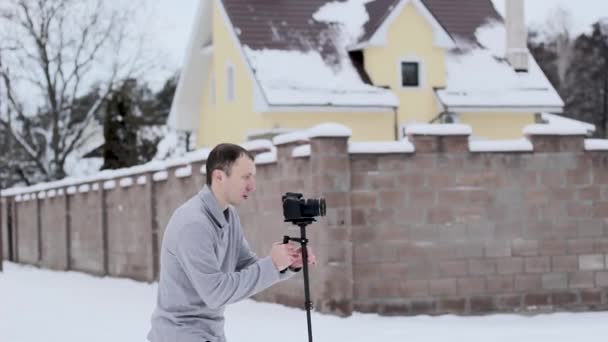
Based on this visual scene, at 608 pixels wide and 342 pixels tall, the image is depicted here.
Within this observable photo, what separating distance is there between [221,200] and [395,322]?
8180 millimetres

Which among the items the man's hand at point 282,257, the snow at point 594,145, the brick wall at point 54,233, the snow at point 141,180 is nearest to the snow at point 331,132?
the snow at point 594,145

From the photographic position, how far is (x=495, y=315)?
1427cm

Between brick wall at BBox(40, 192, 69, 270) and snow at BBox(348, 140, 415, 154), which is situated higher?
snow at BBox(348, 140, 415, 154)

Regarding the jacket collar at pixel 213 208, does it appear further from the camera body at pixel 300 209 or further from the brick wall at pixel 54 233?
the brick wall at pixel 54 233

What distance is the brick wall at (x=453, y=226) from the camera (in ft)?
45.9

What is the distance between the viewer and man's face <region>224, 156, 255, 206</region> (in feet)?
18.4

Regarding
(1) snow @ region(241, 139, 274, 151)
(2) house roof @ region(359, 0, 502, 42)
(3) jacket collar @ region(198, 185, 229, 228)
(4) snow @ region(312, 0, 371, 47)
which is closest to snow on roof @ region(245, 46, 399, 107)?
(4) snow @ region(312, 0, 371, 47)

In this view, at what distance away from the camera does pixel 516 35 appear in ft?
112

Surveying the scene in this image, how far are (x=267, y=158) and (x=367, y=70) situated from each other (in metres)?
17.8

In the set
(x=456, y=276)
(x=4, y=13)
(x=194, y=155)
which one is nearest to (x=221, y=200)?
(x=456, y=276)

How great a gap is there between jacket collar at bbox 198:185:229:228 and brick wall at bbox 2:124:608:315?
8.17 metres

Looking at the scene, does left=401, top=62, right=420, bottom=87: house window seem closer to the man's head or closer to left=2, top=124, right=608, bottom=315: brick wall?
left=2, top=124, right=608, bottom=315: brick wall

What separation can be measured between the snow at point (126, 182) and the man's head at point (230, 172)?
16.3 metres

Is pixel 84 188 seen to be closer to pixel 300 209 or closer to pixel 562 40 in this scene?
pixel 300 209
